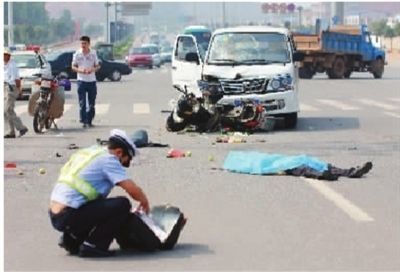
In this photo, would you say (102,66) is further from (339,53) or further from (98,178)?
(98,178)

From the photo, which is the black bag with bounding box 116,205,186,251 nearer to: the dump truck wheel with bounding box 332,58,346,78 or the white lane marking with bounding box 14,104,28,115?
the white lane marking with bounding box 14,104,28,115

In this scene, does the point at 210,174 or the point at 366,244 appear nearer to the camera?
the point at 366,244

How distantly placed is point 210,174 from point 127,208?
212 inches

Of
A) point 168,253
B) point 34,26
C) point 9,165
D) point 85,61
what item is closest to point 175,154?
point 9,165

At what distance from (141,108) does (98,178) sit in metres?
20.2

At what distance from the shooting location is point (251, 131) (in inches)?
803

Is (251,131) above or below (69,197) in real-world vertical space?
below

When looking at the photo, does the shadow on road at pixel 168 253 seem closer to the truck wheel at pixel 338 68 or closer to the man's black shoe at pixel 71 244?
the man's black shoe at pixel 71 244

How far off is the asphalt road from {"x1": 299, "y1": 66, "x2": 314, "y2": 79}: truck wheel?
29902mm

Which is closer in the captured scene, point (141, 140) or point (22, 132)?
point (141, 140)

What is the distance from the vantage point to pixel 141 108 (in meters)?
29.1

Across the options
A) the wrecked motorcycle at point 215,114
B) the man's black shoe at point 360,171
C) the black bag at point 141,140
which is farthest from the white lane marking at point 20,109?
the man's black shoe at point 360,171

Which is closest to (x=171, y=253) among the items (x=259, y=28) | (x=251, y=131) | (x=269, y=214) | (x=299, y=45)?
(x=269, y=214)

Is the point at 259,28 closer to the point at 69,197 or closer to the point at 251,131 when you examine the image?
the point at 251,131
